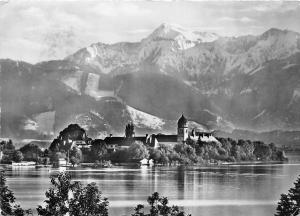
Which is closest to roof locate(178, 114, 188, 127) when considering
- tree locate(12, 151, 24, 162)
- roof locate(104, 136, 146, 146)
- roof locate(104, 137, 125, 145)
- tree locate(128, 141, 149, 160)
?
roof locate(104, 136, 146, 146)

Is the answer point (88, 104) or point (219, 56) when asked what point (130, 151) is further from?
point (219, 56)

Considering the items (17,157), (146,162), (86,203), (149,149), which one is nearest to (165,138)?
(149,149)

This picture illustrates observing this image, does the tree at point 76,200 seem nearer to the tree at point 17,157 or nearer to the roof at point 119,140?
the tree at point 17,157

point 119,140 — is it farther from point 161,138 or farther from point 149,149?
point 149,149

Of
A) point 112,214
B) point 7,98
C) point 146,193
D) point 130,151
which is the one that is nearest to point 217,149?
point 130,151

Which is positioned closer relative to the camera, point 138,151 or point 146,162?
point 146,162

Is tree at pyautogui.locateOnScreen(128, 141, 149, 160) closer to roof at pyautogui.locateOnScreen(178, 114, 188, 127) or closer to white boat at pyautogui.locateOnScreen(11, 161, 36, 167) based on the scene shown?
white boat at pyautogui.locateOnScreen(11, 161, 36, 167)
